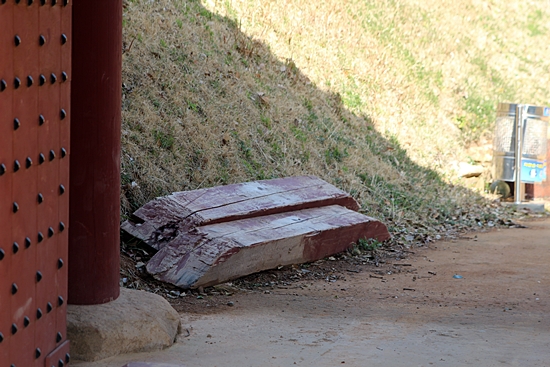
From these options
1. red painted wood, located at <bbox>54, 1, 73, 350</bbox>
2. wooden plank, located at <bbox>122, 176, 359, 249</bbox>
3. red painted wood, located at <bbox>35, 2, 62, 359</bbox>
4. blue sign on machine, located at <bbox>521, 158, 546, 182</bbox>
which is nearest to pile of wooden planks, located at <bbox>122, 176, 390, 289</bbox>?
wooden plank, located at <bbox>122, 176, 359, 249</bbox>

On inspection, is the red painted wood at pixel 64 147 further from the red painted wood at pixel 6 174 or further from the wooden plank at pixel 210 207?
the wooden plank at pixel 210 207

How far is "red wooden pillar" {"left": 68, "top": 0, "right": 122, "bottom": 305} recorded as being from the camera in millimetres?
3533

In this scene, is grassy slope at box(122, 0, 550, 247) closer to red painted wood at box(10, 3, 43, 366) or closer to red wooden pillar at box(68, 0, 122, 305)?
red wooden pillar at box(68, 0, 122, 305)

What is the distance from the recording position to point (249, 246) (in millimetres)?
5387

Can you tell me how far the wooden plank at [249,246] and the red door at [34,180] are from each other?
2.09 m

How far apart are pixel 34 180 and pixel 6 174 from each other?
24 cm

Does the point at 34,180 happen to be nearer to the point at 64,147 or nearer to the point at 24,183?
the point at 24,183

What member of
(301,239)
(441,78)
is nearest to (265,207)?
(301,239)

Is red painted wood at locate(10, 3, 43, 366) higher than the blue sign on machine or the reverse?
higher

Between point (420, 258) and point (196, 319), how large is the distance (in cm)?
332

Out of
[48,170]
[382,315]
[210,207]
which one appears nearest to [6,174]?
[48,170]

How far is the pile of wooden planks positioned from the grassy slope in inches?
25.2

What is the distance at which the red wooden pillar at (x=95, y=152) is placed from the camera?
3.53 meters

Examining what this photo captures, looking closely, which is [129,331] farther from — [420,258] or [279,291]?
[420,258]
